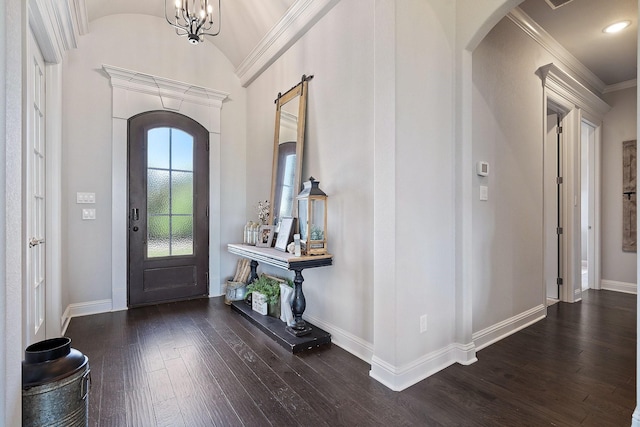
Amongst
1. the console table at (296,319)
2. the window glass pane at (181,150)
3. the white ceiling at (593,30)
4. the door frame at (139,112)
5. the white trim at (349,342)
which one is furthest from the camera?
the window glass pane at (181,150)

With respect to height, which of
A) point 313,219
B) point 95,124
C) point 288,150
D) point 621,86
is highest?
point 621,86

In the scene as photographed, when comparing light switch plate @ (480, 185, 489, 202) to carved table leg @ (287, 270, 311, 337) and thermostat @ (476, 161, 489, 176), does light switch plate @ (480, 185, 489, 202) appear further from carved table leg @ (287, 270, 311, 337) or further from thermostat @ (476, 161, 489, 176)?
carved table leg @ (287, 270, 311, 337)

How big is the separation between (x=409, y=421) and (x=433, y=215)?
1.27 metres

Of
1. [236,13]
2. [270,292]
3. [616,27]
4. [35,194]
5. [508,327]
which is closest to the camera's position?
[35,194]

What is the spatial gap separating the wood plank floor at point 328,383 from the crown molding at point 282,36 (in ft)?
9.72

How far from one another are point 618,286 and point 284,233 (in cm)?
502

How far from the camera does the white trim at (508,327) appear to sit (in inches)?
102

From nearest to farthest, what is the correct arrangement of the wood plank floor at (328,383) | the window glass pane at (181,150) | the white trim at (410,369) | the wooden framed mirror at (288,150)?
1. the wood plank floor at (328,383)
2. the white trim at (410,369)
3. the wooden framed mirror at (288,150)
4. the window glass pane at (181,150)

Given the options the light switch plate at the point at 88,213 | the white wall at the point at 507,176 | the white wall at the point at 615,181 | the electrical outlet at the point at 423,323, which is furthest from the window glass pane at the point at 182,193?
the white wall at the point at 615,181

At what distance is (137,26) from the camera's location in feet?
12.0

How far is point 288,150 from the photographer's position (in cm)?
332

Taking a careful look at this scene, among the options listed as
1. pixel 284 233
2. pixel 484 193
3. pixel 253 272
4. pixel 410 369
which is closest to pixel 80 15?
pixel 284 233

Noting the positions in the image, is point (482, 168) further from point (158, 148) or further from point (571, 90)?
point (158, 148)

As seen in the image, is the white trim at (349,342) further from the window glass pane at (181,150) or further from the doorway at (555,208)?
the doorway at (555,208)
